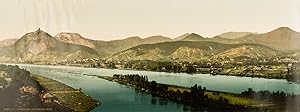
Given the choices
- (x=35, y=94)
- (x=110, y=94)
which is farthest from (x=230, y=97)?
(x=35, y=94)

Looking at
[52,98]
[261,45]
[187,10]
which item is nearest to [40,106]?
[52,98]

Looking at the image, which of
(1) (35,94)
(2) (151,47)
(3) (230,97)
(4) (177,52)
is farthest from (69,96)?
(3) (230,97)

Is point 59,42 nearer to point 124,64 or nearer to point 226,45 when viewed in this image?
point 124,64

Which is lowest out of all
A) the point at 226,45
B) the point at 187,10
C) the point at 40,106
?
the point at 40,106

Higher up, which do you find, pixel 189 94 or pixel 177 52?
pixel 177 52

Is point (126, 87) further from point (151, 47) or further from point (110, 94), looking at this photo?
point (151, 47)

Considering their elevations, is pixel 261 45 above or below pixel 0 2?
below

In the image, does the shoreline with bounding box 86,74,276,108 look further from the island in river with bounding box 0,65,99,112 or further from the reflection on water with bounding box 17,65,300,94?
the island in river with bounding box 0,65,99,112

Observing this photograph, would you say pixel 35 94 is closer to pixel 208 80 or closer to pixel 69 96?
pixel 69 96
